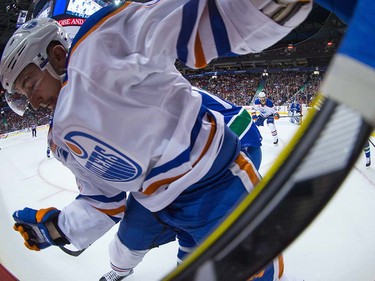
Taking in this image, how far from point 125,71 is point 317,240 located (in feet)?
5.30

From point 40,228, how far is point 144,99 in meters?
0.71

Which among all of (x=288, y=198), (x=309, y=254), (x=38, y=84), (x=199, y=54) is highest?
(x=288, y=198)

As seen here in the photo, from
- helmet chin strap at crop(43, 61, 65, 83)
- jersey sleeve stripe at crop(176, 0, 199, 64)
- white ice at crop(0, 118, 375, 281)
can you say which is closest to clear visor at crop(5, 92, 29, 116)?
helmet chin strap at crop(43, 61, 65, 83)

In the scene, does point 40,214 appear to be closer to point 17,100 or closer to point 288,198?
point 17,100

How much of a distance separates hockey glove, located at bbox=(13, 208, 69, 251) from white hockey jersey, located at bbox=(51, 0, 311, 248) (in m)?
0.33

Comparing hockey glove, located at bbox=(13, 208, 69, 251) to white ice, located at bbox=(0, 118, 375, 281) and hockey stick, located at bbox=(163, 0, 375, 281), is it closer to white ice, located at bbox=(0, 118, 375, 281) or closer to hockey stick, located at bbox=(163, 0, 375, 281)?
white ice, located at bbox=(0, 118, 375, 281)

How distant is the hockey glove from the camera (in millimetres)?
1099

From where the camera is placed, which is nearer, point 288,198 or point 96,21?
point 288,198

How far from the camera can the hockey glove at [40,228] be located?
110 centimetres

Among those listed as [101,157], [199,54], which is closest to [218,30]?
[199,54]

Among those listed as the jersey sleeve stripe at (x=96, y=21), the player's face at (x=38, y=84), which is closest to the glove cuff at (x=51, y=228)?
the player's face at (x=38, y=84)

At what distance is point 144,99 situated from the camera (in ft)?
2.50

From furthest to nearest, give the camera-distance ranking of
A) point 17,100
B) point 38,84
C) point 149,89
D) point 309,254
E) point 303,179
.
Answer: point 309,254
point 17,100
point 38,84
point 149,89
point 303,179

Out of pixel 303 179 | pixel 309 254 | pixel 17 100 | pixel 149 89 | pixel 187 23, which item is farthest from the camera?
pixel 309 254
